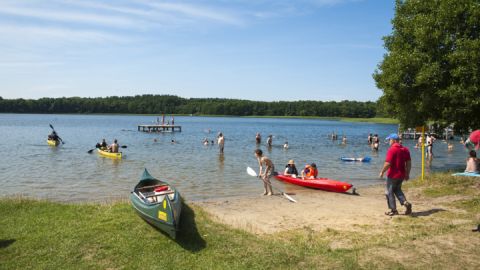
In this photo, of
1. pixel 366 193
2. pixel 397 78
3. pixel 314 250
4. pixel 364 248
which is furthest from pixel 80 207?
pixel 397 78

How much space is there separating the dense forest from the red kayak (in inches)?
6175

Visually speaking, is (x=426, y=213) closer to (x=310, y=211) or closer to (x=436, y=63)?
(x=310, y=211)

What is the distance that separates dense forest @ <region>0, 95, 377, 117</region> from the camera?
570ft

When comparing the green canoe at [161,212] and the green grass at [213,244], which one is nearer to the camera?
the green grass at [213,244]

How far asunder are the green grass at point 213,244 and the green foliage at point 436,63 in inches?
329

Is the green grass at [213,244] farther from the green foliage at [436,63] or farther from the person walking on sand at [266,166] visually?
the green foliage at [436,63]

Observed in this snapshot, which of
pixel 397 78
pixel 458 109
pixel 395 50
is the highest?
pixel 395 50

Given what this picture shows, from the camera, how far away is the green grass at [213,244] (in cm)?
694

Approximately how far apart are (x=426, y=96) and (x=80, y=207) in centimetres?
1504

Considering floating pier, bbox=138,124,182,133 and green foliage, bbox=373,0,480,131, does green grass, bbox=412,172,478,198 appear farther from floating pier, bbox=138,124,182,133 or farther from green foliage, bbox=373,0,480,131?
floating pier, bbox=138,124,182,133

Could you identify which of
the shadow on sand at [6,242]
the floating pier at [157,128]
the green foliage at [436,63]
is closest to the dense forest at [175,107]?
the floating pier at [157,128]

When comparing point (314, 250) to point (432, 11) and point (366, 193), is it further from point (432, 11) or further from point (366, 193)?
point (432, 11)

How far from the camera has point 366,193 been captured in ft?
50.3

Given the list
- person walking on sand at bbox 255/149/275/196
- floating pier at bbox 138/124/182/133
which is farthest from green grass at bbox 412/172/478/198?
floating pier at bbox 138/124/182/133
